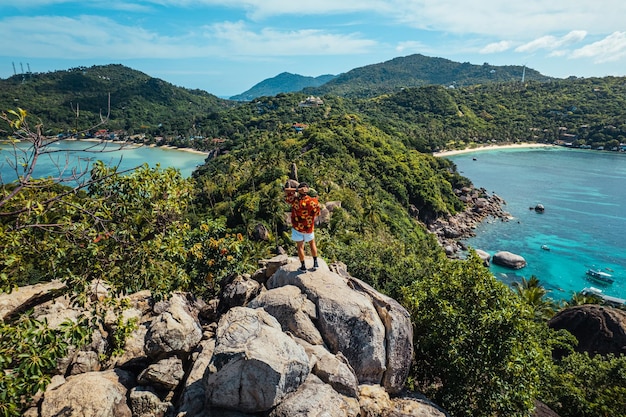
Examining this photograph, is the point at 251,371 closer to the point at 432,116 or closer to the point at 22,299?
the point at 22,299

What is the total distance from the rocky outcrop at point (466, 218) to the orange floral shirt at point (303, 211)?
52.1m

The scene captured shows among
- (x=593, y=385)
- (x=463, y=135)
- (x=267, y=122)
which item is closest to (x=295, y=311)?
(x=593, y=385)

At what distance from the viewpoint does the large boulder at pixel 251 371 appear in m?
8.40

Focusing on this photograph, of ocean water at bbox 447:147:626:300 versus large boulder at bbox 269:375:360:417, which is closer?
large boulder at bbox 269:375:360:417

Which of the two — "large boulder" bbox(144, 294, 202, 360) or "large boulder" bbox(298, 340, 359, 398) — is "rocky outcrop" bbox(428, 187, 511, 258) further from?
"large boulder" bbox(144, 294, 202, 360)

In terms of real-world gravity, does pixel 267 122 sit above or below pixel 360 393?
above

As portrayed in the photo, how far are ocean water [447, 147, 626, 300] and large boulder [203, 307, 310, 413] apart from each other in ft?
173

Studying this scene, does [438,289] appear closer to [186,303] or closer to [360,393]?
[360,393]

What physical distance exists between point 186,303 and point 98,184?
5862 millimetres

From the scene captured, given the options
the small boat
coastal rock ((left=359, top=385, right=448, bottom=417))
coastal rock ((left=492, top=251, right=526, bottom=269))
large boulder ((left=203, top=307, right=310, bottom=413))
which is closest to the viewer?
large boulder ((left=203, top=307, right=310, bottom=413))

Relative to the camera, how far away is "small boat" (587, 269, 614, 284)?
5209 cm

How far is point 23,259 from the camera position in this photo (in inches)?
318

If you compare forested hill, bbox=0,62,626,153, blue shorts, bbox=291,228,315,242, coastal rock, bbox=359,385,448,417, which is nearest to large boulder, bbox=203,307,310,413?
coastal rock, bbox=359,385,448,417

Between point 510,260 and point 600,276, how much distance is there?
11.7 metres
